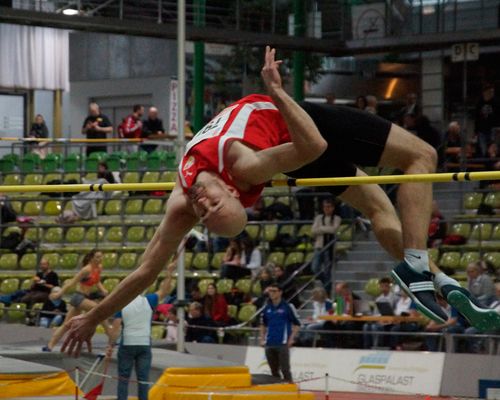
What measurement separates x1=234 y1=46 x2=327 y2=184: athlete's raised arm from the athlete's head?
13cm

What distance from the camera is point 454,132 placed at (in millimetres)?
17016

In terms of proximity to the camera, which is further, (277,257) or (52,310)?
(277,257)

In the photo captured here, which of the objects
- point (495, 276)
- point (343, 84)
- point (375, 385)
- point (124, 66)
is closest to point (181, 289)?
Answer: point (375, 385)

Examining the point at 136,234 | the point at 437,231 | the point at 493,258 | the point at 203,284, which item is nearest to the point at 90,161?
the point at 136,234

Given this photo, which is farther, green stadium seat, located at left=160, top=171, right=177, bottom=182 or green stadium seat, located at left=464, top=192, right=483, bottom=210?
green stadium seat, located at left=160, top=171, right=177, bottom=182

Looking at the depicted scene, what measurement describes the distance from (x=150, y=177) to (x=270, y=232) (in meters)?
2.49

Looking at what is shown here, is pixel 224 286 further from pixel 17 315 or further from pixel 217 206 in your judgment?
pixel 217 206

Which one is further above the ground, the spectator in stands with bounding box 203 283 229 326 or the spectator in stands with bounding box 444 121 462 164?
the spectator in stands with bounding box 444 121 462 164

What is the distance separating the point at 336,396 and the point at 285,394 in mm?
2182

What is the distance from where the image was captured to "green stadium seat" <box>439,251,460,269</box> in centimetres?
1507

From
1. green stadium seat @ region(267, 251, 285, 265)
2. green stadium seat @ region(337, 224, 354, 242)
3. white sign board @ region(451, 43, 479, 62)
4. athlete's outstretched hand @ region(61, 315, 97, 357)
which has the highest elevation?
white sign board @ region(451, 43, 479, 62)

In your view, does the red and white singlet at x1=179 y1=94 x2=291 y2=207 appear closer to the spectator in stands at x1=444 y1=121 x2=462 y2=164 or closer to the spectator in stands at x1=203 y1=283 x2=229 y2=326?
the spectator in stands at x1=203 y1=283 x2=229 y2=326

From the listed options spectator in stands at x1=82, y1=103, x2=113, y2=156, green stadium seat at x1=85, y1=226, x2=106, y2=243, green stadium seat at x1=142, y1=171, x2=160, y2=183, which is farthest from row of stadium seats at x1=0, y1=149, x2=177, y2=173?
green stadium seat at x1=85, y1=226, x2=106, y2=243

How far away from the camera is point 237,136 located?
19.9 ft
